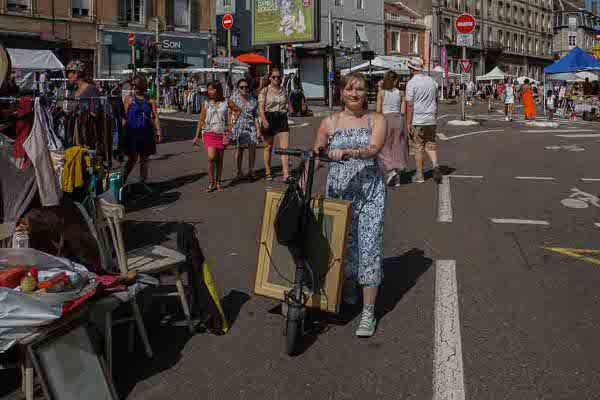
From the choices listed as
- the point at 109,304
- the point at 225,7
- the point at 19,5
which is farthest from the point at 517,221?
the point at 225,7

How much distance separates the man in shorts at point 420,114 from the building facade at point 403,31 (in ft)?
162

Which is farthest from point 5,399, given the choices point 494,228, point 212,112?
point 212,112

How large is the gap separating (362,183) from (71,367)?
223 centimetres

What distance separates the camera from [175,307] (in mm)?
5230

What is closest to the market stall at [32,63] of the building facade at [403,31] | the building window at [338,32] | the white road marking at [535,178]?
the white road marking at [535,178]

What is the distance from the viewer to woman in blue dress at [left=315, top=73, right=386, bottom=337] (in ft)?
15.6

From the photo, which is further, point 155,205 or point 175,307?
point 155,205

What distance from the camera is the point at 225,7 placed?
2140 inches

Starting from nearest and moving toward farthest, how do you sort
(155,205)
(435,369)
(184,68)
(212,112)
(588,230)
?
(435,369) → (588,230) → (155,205) → (212,112) → (184,68)

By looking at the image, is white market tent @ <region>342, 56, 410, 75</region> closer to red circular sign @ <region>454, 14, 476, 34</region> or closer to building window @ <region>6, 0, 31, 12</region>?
building window @ <region>6, 0, 31, 12</region>

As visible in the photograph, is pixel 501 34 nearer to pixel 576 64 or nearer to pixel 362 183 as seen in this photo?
pixel 576 64

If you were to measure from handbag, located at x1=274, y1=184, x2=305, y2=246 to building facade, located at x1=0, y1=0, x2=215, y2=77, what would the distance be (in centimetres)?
2731

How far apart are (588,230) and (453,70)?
2449 inches

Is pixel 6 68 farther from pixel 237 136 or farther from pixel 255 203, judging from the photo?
pixel 237 136
